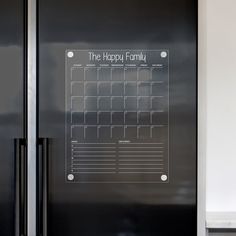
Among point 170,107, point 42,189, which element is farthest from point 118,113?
point 42,189

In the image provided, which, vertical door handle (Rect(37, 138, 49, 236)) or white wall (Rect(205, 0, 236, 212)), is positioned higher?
white wall (Rect(205, 0, 236, 212))

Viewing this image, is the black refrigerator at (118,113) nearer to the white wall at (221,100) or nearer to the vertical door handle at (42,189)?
the vertical door handle at (42,189)

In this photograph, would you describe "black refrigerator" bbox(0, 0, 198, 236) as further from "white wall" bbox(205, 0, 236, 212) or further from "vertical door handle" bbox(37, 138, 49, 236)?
"white wall" bbox(205, 0, 236, 212)

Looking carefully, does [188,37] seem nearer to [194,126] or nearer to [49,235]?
[194,126]

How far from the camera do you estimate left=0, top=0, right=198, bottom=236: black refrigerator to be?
151 cm

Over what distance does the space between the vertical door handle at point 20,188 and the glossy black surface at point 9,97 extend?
0.05 meters

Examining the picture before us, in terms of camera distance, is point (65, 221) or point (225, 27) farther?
point (225, 27)

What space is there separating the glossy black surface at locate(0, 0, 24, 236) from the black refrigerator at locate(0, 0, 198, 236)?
0.06 feet

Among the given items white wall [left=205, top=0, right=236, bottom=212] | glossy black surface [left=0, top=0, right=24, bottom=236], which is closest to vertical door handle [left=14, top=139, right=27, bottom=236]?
glossy black surface [left=0, top=0, right=24, bottom=236]

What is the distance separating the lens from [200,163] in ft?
4.86

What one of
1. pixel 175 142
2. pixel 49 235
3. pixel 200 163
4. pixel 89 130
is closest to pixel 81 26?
pixel 89 130

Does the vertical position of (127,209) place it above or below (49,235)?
above

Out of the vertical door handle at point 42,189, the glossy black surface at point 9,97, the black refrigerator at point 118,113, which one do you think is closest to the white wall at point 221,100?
the black refrigerator at point 118,113

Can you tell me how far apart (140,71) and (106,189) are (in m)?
0.55
